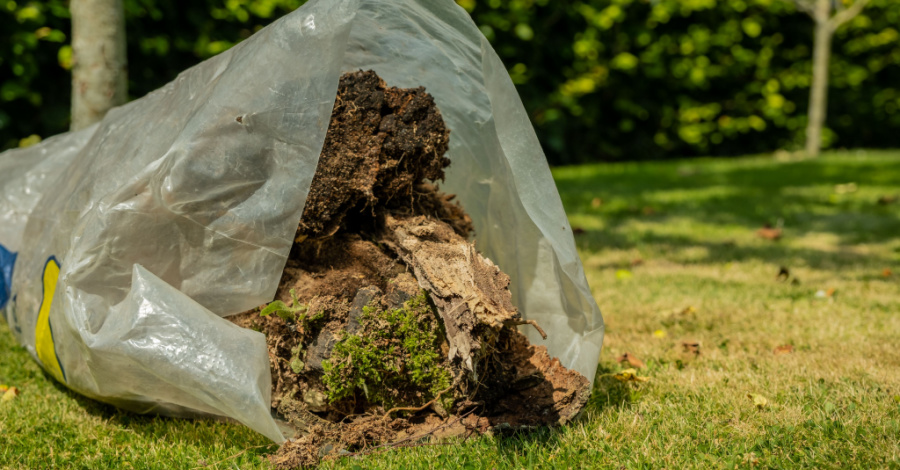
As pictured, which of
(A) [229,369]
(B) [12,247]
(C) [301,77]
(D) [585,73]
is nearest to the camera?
(A) [229,369]

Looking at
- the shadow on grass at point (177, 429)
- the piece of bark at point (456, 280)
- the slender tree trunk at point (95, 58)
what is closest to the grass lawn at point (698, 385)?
the shadow on grass at point (177, 429)

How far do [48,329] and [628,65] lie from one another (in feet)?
26.4

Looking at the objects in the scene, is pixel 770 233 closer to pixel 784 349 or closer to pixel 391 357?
pixel 784 349

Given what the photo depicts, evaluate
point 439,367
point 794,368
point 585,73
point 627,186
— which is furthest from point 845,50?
point 439,367

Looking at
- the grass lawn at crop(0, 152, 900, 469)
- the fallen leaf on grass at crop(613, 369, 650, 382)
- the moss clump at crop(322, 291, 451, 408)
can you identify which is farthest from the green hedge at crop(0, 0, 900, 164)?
the moss clump at crop(322, 291, 451, 408)

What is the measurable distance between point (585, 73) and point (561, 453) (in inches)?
296

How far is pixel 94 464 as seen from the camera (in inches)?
69.1

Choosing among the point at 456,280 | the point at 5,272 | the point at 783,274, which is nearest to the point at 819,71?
the point at 783,274

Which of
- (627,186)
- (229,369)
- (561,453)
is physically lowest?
(627,186)

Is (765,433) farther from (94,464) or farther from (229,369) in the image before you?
(94,464)

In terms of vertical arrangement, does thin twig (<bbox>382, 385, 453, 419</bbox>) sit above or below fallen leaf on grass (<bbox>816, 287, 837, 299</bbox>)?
above

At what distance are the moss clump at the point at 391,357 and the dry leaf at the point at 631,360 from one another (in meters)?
0.80

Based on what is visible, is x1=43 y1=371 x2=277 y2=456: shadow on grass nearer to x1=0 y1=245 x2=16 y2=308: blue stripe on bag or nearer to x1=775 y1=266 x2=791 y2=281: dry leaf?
x1=0 y1=245 x2=16 y2=308: blue stripe on bag

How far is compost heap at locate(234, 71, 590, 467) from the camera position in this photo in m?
1.84
